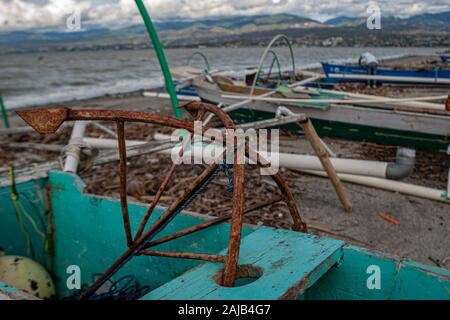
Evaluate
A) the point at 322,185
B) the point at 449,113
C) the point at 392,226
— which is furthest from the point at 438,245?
the point at 449,113

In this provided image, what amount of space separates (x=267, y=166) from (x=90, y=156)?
2827mm

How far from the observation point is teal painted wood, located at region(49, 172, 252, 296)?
254 cm

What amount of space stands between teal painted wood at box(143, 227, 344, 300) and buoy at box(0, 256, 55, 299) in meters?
1.80

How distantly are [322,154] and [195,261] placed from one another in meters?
2.00

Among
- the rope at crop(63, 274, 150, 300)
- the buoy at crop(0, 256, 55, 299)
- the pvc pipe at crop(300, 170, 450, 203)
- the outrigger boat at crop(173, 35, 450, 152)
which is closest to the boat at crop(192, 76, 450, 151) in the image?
the outrigger boat at crop(173, 35, 450, 152)

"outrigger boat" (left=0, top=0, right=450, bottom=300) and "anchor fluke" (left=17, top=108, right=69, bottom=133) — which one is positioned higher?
"anchor fluke" (left=17, top=108, right=69, bottom=133)

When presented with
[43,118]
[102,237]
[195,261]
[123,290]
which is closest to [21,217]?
[102,237]

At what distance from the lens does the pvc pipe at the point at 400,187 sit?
4609 millimetres

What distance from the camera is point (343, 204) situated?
4504 millimetres

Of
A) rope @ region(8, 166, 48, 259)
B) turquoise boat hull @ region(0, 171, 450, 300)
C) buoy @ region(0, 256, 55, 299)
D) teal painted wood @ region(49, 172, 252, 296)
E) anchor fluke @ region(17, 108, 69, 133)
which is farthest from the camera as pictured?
rope @ region(8, 166, 48, 259)

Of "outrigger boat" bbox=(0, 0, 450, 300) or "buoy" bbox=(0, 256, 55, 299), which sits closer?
"outrigger boat" bbox=(0, 0, 450, 300)

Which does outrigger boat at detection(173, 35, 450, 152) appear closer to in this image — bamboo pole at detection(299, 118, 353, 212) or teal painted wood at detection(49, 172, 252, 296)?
bamboo pole at detection(299, 118, 353, 212)

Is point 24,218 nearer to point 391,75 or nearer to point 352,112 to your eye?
point 352,112

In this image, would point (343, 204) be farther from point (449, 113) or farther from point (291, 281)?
point (291, 281)
